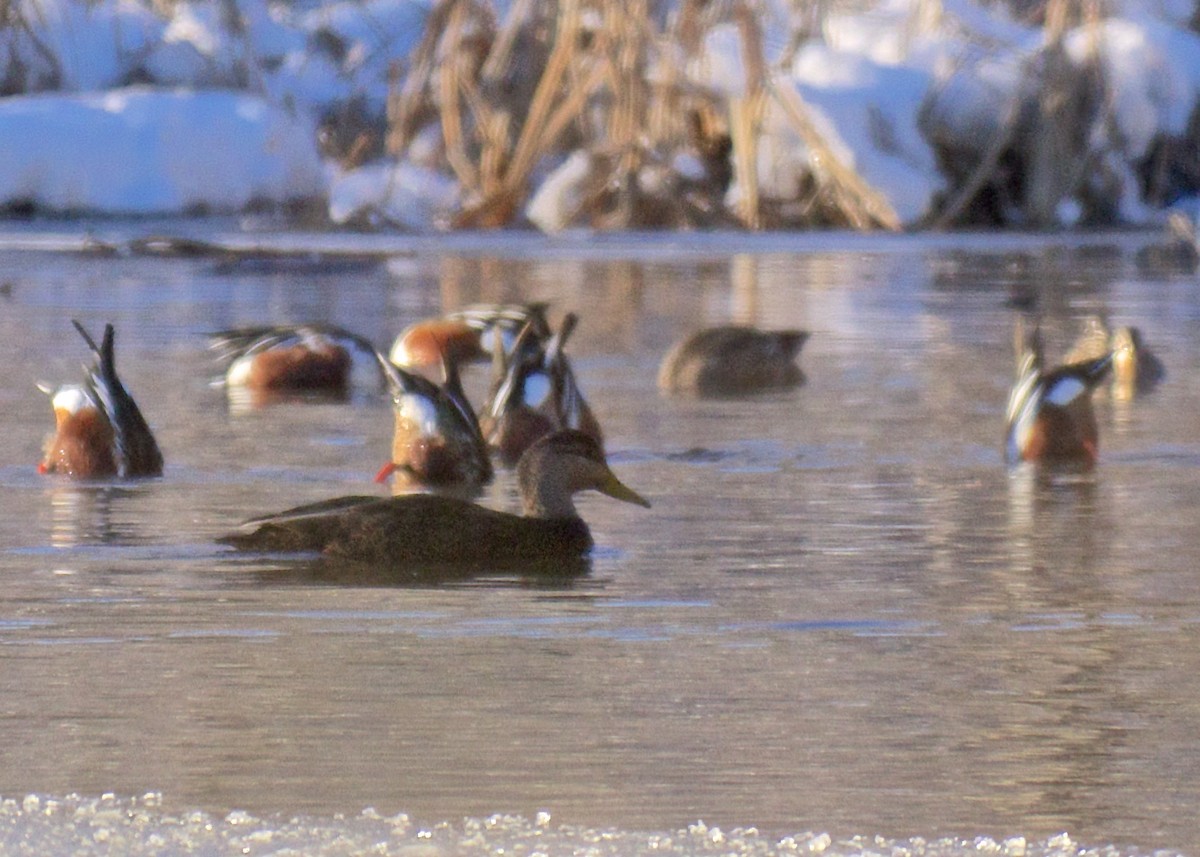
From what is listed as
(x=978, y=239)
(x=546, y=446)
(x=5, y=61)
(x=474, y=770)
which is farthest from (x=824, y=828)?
(x=5, y=61)

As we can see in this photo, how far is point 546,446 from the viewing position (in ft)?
18.8

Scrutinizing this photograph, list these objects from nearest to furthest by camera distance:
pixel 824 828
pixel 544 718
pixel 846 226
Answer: pixel 824 828 < pixel 544 718 < pixel 846 226

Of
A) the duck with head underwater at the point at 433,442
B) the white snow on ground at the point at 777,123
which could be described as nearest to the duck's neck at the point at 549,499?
the duck with head underwater at the point at 433,442

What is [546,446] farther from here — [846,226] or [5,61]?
[5,61]

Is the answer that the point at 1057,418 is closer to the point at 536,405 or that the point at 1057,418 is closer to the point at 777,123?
the point at 536,405

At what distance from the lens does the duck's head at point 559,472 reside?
568 cm

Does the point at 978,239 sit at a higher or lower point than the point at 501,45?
lower

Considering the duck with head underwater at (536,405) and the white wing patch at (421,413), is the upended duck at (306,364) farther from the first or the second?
the white wing patch at (421,413)

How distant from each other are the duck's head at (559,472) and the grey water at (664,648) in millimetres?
133

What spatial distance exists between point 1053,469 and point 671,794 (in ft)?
12.2

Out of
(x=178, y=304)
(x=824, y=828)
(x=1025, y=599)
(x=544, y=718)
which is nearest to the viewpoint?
(x=824, y=828)

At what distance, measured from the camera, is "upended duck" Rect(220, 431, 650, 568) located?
5.46 m

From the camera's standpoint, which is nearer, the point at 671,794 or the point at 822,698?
the point at 671,794

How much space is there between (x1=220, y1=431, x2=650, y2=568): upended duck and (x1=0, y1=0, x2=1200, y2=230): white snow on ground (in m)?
15.3
